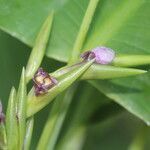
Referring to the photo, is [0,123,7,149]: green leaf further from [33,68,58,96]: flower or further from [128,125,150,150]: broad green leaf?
[128,125,150,150]: broad green leaf

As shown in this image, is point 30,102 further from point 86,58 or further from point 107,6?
point 107,6

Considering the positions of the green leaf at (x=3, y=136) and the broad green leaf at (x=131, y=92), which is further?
the broad green leaf at (x=131, y=92)

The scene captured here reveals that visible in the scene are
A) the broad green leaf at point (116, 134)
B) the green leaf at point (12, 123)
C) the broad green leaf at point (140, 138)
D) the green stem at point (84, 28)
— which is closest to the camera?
the green leaf at point (12, 123)

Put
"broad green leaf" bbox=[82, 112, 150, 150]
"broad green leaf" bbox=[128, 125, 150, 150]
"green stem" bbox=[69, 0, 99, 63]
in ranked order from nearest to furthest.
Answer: "green stem" bbox=[69, 0, 99, 63]
"broad green leaf" bbox=[128, 125, 150, 150]
"broad green leaf" bbox=[82, 112, 150, 150]

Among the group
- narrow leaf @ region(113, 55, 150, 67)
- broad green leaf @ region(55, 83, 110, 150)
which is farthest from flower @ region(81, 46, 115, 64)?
broad green leaf @ region(55, 83, 110, 150)

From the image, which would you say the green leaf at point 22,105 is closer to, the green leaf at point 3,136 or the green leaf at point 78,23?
the green leaf at point 3,136

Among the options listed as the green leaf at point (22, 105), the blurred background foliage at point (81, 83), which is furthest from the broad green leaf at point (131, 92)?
the green leaf at point (22, 105)

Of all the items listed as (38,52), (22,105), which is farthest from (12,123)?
(38,52)

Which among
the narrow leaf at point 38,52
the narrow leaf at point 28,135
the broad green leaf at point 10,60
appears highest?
the narrow leaf at point 38,52
